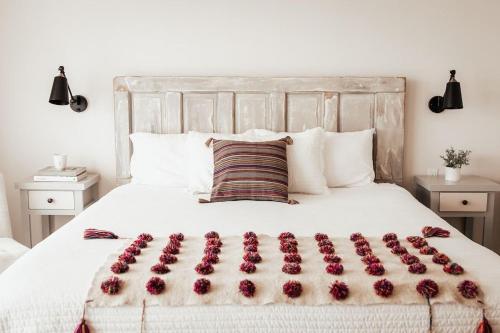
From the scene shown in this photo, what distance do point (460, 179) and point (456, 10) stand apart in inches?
44.3

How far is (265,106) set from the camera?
316 cm

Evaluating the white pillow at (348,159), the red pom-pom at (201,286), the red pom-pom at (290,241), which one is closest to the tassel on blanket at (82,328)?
the red pom-pom at (201,286)

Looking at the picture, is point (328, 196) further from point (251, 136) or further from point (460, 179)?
point (460, 179)

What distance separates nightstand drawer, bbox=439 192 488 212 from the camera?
2.96 meters

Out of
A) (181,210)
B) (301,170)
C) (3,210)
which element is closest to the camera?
(181,210)

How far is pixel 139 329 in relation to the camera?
4.42 feet

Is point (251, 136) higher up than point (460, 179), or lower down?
higher up

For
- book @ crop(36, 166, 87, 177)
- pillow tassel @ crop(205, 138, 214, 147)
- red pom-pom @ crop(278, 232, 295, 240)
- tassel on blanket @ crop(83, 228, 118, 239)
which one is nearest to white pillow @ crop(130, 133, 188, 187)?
pillow tassel @ crop(205, 138, 214, 147)

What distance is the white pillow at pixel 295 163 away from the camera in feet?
8.95

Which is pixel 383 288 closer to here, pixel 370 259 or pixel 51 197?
pixel 370 259

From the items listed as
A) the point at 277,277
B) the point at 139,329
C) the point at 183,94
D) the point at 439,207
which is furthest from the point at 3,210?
the point at 439,207

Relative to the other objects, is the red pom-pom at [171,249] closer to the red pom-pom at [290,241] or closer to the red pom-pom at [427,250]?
the red pom-pom at [290,241]

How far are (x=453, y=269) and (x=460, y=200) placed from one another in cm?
160

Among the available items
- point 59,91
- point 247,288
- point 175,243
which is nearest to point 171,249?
point 175,243
